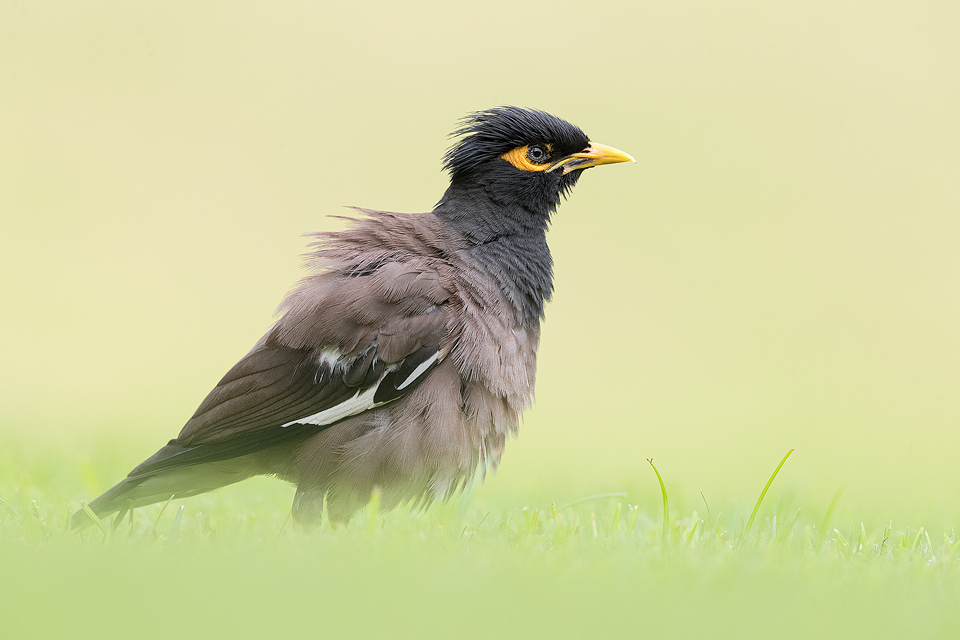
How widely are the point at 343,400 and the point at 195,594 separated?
1801mm

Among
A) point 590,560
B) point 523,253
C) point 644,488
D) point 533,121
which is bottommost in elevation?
point 644,488

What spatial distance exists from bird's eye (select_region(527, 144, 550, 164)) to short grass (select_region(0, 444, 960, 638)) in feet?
6.59

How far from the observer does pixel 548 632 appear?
2.67 m

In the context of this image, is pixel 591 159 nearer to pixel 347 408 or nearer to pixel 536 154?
pixel 536 154

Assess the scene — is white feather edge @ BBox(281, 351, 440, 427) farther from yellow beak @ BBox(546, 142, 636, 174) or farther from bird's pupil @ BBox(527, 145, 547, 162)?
yellow beak @ BBox(546, 142, 636, 174)

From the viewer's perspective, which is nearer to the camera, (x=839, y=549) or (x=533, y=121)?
(x=839, y=549)

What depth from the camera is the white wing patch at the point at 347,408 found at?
447cm

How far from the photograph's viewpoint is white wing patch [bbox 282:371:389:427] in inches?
176

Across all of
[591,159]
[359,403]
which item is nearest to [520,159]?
[591,159]

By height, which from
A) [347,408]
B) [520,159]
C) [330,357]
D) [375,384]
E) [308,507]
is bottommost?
[308,507]

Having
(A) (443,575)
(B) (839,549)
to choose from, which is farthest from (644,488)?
(A) (443,575)

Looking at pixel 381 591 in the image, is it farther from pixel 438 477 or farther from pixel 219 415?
pixel 219 415

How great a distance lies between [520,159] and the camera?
5.30 metres

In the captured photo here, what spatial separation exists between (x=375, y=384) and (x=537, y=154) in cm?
174
